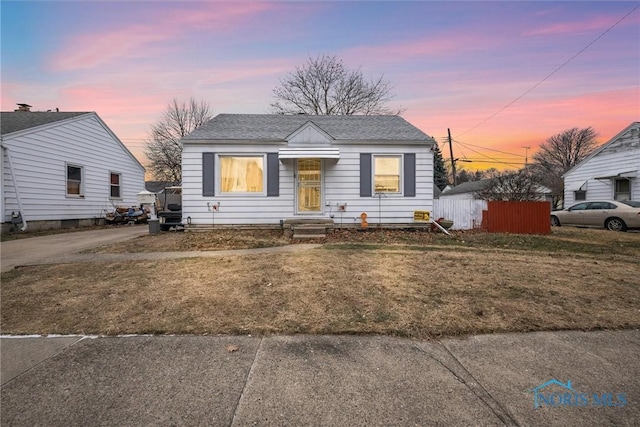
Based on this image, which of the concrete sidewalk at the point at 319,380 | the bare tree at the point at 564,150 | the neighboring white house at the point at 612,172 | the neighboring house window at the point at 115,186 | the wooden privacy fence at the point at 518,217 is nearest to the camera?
the concrete sidewalk at the point at 319,380

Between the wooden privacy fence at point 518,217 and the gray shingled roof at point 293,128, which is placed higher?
the gray shingled roof at point 293,128

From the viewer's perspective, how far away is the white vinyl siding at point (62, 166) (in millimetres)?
12055

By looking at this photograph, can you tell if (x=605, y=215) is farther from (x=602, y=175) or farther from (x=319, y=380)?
(x=319, y=380)

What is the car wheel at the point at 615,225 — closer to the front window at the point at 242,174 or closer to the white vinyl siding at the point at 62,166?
the front window at the point at 242,174

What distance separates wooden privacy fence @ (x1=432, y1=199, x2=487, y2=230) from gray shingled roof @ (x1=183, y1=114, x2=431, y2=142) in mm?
3354

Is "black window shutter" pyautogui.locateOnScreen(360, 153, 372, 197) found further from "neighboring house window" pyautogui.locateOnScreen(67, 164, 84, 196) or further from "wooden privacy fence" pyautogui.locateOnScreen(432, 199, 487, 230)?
"neighboring house window" pyautogui.locateOnScreen(67, 164, 84, 196)

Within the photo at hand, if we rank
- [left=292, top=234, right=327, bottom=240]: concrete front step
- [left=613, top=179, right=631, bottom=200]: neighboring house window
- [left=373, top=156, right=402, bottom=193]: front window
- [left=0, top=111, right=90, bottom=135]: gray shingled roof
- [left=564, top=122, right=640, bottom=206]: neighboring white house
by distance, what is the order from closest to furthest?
[left=292, top=234, right=327, bottom=240]: concrete front step < [left=373, top=156, right=402, bottom=193]: front window < [left=0, top=111, right=90, bottom=135]: gray shingled roof < [left=564, top=122, right=640, bottom=206]: neighboring white house < [left=613, top=179, right=631, bottom=200]: neighboring house window

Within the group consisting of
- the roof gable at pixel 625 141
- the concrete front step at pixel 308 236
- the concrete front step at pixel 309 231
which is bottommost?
the concrete front step at pixel 308 236

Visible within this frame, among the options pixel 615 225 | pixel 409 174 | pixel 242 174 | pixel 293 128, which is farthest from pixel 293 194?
pixel 615 225

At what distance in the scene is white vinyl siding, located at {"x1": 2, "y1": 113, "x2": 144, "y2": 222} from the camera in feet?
39.5

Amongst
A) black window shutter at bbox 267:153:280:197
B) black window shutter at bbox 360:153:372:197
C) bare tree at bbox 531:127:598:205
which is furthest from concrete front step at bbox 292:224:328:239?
bare tree at bbox 531:127:598:205

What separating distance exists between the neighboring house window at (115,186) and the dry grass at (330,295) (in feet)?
43.1

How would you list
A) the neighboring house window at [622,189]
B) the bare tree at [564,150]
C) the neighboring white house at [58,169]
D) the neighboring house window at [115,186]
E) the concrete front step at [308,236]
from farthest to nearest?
the bare tree at [564,150] < the neighboring house window at [115,186] < the neighboring house window at [622,189] < the neighboring white house at [58,169] < the concrete front step at [308,236]

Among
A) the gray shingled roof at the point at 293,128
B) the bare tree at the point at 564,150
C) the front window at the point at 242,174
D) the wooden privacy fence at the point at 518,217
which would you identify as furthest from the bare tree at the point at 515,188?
the bare tree at the point at 564,150
